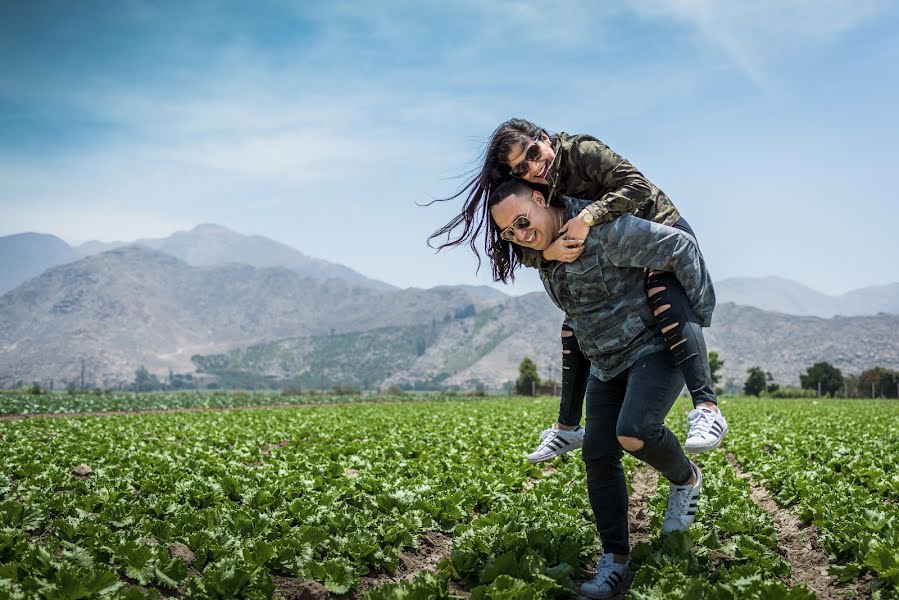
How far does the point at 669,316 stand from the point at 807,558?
316cm

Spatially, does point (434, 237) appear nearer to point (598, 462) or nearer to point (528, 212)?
point (528, 212)

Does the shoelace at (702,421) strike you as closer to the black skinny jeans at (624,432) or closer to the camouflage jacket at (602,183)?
the black skinny jeans at (624,432)

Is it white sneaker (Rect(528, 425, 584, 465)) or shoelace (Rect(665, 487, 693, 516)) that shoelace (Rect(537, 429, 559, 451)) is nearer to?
white sneaker (Rect(528, 425, 584, 465))

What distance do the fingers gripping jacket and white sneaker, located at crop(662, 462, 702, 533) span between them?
1007 millimetres

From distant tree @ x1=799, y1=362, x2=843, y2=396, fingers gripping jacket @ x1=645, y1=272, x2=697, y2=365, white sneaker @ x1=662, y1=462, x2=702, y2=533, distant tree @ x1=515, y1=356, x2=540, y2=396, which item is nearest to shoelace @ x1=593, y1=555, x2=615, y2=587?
white sneaker @ x1=662, y1=462, x2=702, y2=533

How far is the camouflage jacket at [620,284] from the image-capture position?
12.6 feet

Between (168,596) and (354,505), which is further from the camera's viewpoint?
(354,505)

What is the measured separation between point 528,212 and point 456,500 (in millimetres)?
3932

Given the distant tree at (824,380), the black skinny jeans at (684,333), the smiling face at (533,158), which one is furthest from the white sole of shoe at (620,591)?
the distant tree at (824,380)

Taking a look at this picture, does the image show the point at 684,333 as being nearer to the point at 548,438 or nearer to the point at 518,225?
the point at 518,225

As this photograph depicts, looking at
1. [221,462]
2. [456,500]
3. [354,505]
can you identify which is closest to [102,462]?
[221,462]

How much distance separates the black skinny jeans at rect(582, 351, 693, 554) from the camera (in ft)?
12.9

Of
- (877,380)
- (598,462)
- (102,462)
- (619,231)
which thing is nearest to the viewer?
(619,231)

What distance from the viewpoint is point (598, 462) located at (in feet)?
14.4
